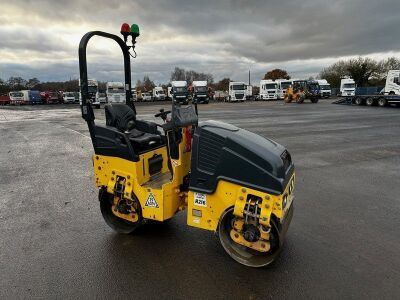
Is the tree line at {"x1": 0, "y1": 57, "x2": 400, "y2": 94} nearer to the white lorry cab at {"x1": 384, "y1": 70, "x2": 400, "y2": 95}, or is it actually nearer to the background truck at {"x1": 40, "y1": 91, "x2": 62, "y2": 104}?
the background truck at {"x1": 40, "y1": 91, "x2": 62, "y2": 104}

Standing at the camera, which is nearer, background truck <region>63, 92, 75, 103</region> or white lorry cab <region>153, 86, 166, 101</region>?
background truck <region>63, 92, 75, 103</region>

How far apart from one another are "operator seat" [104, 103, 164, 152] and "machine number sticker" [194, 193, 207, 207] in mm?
991

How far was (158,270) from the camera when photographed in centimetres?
324

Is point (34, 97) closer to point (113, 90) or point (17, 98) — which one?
point (17, 98)

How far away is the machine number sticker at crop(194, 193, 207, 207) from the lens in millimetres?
3273

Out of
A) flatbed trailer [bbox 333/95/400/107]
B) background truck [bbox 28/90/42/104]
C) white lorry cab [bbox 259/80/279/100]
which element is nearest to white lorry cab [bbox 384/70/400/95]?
flatbed trailer [bbox 333/95/400/107]

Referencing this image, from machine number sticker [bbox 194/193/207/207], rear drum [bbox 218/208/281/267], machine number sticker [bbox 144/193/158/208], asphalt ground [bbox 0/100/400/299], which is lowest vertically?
asphalt ground [bbox 0/100/400/299]

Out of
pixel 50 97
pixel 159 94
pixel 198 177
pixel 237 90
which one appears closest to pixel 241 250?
pixel 198 177

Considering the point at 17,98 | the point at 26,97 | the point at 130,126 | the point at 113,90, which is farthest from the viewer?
the point at 26,97

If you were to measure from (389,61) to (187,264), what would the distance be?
7190 cm

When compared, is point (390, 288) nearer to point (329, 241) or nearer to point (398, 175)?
point (329, 241)

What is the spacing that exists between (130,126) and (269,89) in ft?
142

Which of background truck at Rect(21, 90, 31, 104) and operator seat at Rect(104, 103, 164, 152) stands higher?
background truck at Rect(21, 90, 31, 104)

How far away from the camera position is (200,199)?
3295 mm
